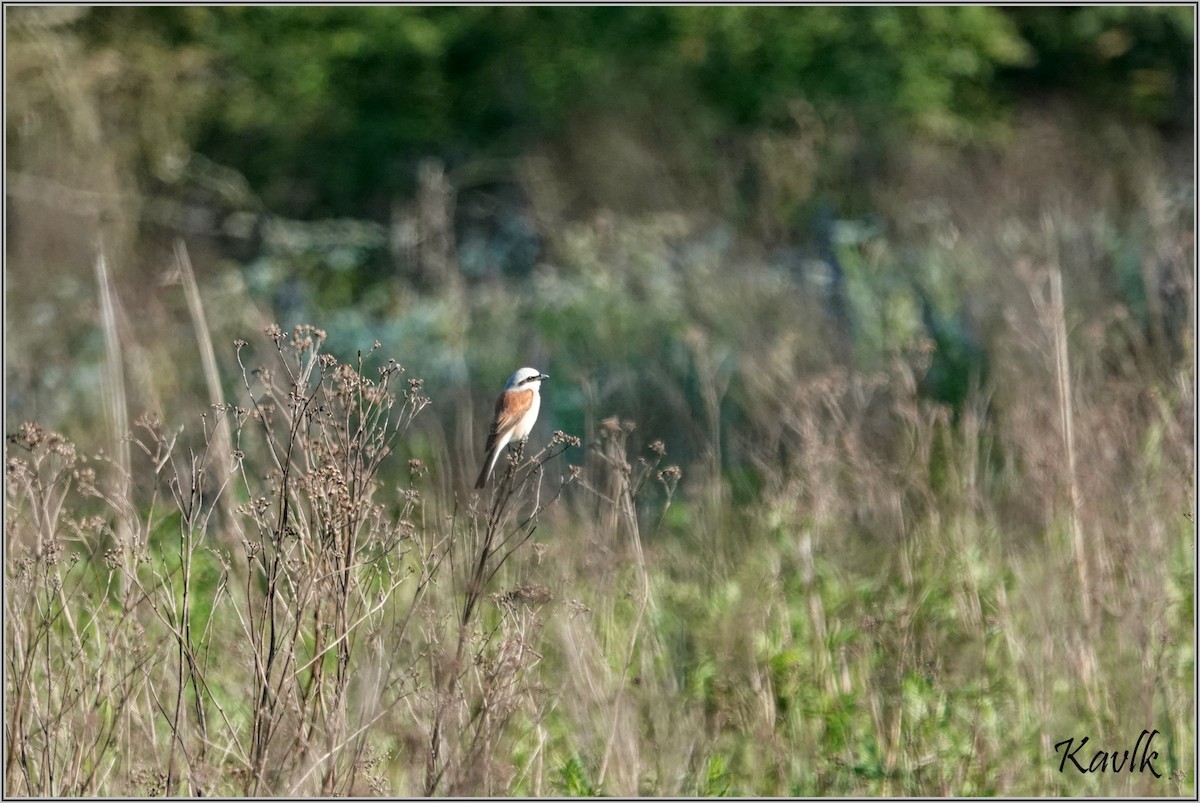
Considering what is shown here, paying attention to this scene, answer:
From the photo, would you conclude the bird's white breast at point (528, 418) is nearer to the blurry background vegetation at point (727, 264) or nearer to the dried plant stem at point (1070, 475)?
the blurry background vegetation at point (727, 264)

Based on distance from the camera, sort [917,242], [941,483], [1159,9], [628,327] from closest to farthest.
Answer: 1. [941,483]
2. [628,327]
3. [917,242]
4. [1159,9]

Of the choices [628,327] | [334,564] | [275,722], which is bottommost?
[275,722]

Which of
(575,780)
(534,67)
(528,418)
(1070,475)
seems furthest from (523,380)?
(534,67)

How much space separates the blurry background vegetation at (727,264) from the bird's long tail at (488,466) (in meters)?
0.08

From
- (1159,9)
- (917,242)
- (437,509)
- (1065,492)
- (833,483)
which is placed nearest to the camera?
(437,509)

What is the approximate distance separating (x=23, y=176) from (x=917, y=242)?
9.46m

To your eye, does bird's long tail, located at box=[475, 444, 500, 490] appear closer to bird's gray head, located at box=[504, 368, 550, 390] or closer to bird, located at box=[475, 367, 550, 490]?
bird, located at box=[475, 367, 550, 490]

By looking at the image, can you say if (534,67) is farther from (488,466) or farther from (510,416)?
→ (488,466)

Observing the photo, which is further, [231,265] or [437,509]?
[231,265]

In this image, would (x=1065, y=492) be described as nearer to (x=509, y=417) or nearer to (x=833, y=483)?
(x=833, y=483)

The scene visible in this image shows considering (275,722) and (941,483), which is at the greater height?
(941,483)

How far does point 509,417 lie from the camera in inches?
165

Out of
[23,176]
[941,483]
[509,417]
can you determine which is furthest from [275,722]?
[23,176]

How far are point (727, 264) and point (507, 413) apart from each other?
4.45 meters
